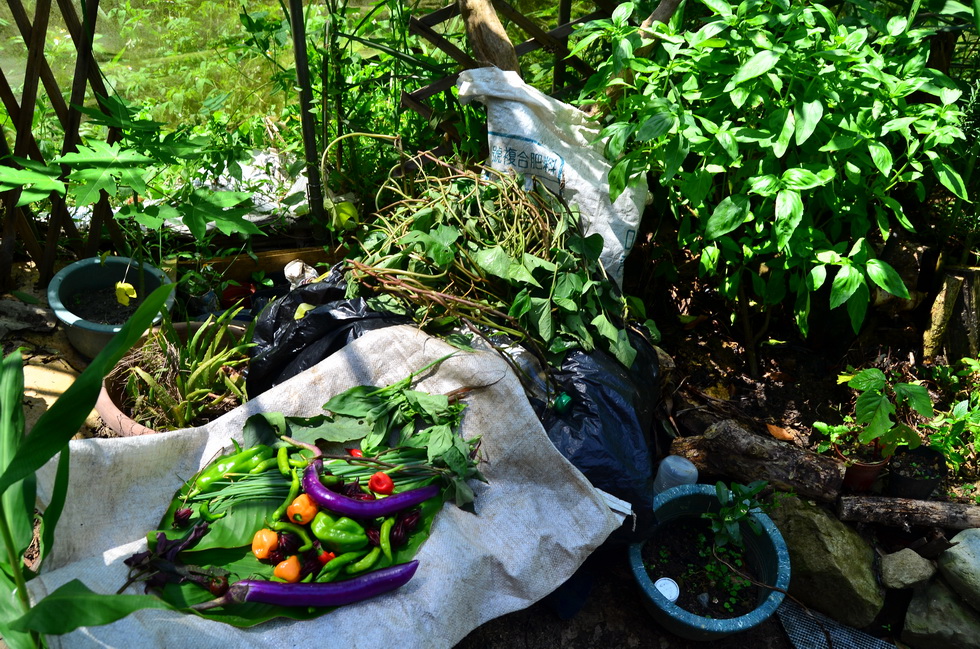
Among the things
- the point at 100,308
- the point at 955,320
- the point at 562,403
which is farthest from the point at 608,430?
the point at 100,308

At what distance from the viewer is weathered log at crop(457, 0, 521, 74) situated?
295 cm

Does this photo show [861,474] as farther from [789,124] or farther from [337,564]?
[337,564]

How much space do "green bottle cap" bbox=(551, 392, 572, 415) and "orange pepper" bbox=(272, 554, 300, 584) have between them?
956 mm

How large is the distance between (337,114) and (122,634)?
231 cm

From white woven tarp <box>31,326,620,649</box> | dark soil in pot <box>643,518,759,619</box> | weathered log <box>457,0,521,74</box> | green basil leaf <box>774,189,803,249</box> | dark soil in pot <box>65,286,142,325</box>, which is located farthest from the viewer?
weathered log <box>457,0,521,74</box>

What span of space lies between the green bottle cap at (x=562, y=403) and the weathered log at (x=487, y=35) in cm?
144

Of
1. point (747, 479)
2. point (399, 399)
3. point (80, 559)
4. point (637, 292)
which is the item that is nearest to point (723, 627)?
point (747, 479)

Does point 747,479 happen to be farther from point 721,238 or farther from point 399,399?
point 399,399

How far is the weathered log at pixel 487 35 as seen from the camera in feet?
9.67

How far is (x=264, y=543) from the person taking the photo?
1.99m

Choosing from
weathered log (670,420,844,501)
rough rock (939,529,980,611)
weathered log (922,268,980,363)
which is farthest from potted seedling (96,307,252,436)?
weathered log (922,268,980,363)

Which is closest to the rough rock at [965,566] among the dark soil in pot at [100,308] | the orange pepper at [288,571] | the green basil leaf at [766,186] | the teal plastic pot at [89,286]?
the green basil leaf at [766,186]

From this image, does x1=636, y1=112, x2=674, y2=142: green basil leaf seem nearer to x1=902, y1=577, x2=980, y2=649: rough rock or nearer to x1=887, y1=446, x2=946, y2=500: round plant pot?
x1=887, y1=446, x2=946, y2=500: round plant pot

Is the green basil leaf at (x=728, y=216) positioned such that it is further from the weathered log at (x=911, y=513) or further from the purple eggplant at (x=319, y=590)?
the purple eggplant at (x=319, y=590)
